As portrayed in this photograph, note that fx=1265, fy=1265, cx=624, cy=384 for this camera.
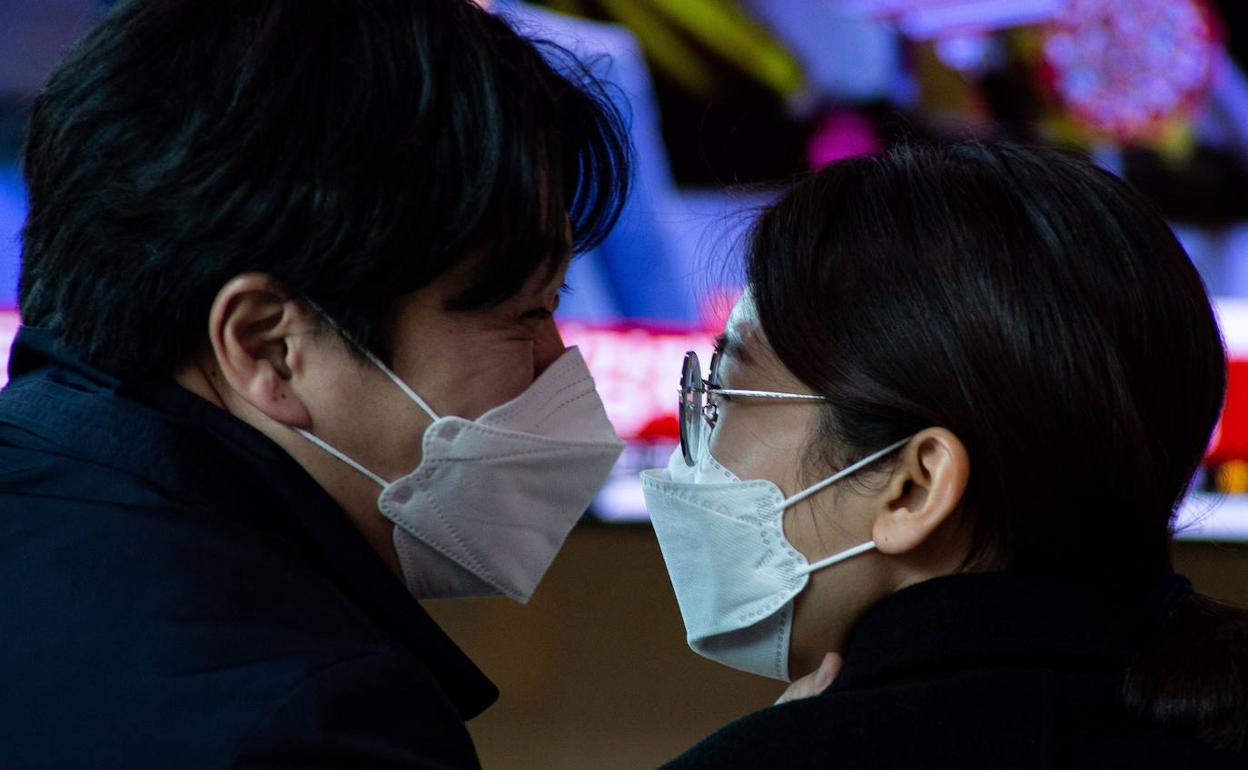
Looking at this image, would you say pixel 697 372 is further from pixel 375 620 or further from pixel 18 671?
pixel 18 671

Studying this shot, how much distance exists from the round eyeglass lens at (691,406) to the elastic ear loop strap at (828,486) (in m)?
0.18

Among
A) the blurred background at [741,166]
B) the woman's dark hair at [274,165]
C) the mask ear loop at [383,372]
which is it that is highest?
the woman's dark hair at [274,165]

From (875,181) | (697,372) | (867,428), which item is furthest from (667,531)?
(875,181)

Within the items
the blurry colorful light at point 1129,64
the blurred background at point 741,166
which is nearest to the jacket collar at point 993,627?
the blurred background at point 741,166

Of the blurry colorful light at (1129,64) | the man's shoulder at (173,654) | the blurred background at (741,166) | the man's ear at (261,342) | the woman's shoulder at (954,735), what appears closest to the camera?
the man's shoulder at (173,654)

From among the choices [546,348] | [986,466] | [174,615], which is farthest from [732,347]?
[174,615]

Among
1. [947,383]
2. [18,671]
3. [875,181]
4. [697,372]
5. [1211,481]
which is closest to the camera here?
[18,671]

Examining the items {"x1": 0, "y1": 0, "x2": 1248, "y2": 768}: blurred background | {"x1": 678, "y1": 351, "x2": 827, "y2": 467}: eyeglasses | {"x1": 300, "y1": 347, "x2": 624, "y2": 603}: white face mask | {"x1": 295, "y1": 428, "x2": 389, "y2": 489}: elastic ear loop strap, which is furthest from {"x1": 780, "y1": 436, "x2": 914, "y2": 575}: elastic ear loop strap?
{"x1": 0, "y1": 0, "x2": 1248, "y2": 768}: blurred background

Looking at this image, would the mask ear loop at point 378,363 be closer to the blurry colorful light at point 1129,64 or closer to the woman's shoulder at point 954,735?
the woman's shoulder at point 954,735

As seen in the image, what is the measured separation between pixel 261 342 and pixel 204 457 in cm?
13

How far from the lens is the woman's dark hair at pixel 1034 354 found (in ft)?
3.45

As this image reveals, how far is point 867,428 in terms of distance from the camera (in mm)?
1135

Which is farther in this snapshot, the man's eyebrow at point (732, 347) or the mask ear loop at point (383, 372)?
the man's eyebrow at point (732, 347)

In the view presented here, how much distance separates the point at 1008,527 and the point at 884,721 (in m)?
0.23
